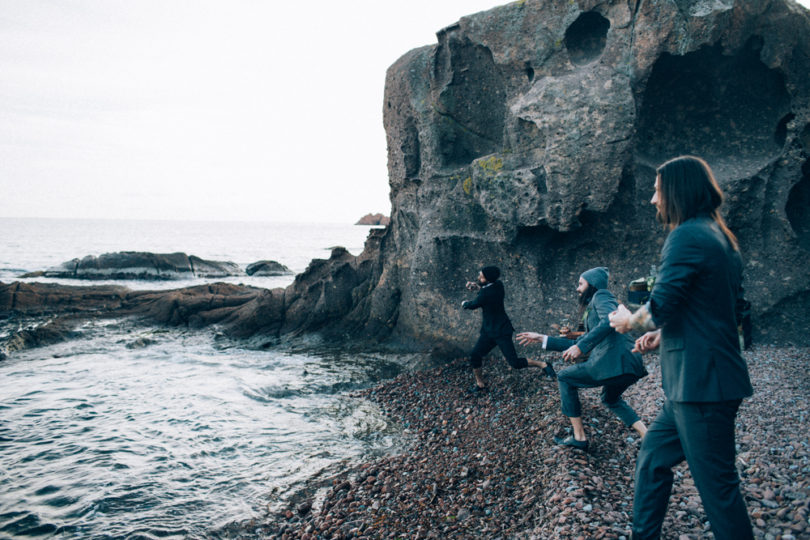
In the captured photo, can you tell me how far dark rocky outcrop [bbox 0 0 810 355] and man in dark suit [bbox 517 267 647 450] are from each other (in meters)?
4.12

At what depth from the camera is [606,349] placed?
16.5 ft

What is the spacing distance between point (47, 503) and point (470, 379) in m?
6.70

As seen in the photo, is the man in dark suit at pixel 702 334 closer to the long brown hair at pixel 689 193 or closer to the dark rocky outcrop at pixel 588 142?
the long brown hair at pixel 689 193

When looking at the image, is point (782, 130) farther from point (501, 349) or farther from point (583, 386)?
point (583, 386)

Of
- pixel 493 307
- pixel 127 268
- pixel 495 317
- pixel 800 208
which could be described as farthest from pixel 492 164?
pixel 127 268

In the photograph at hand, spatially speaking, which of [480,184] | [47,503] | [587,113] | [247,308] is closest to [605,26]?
[587,113]

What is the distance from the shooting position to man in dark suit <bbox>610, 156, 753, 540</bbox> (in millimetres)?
2918

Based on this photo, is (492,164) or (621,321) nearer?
(621,321)

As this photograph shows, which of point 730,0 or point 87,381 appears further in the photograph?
point 87,381

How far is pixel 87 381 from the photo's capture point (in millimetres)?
11625

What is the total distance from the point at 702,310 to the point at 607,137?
6.42 m

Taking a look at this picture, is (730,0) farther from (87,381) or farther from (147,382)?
(87,381)

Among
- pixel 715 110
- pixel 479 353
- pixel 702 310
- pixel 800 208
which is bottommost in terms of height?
pixel 479 353

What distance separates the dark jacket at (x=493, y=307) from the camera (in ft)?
27.4
